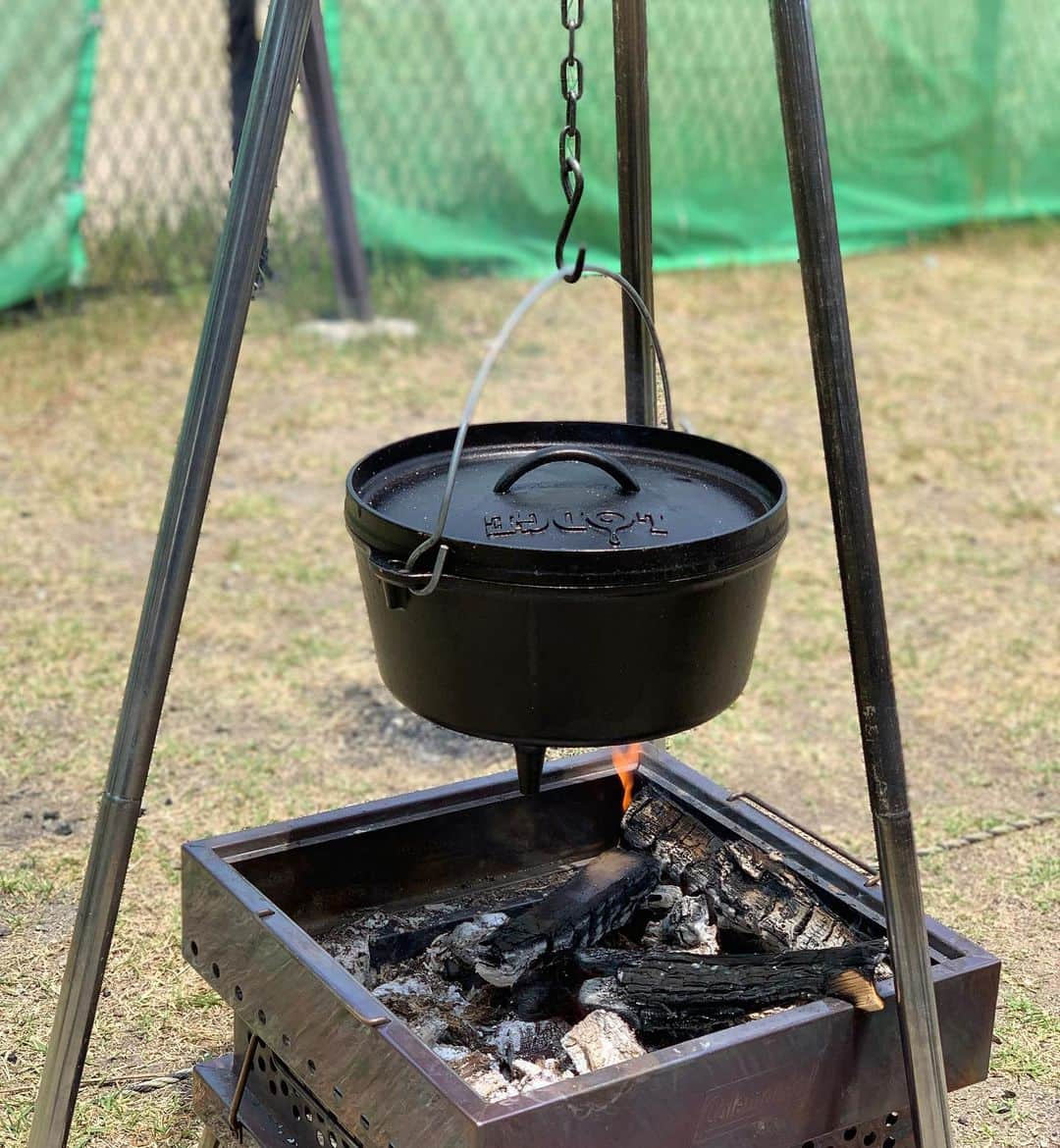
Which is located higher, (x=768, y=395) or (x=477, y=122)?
(x=477, y=122)

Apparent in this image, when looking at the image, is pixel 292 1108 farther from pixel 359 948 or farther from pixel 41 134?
pixel 41 134

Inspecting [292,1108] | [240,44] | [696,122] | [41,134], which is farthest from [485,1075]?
[696,122]

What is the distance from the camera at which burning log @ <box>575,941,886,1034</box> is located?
2070mm

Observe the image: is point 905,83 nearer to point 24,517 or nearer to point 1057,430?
point 1057,430

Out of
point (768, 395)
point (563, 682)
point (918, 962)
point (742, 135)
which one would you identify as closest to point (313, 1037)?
point (563, 682)

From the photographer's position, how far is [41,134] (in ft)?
20.9

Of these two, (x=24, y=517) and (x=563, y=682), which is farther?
(x=24, y=517)

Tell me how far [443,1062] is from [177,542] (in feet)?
2.30

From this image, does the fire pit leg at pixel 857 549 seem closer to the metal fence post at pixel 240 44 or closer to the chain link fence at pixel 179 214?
the metal fence post at pixel 240 44

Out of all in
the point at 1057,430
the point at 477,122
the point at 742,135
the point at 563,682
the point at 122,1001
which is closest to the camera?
the point at 563,682

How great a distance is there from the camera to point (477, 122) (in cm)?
738

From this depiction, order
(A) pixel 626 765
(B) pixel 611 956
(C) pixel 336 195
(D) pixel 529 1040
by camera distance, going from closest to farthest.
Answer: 1. (D) pixel 529 1040
2. (B) pixel 611 956
3. (A) pixel 626 765
4. (C) pixel 336 195

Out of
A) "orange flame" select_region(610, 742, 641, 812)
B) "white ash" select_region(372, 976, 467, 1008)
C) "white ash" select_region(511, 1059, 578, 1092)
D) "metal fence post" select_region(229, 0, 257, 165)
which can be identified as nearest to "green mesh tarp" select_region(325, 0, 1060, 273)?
"metal fence post" select_region(229, 0, 257, 165)

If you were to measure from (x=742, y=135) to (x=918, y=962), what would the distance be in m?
6.61
